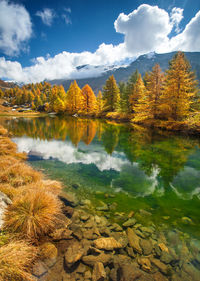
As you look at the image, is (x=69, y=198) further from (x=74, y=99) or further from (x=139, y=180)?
(x=74, y=99)

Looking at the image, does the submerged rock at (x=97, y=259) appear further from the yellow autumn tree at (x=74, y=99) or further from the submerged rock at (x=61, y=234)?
the yellow autumn tree at (x=74, y=99)

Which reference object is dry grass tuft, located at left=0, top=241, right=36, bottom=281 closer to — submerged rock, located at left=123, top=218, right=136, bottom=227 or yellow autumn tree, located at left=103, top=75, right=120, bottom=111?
submerged rock, located at left=123, top=218, right=136, bottom=227

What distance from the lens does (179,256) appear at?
3791 millimetres

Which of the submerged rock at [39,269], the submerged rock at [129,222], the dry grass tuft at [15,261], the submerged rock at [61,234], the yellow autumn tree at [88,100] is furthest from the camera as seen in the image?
the yellow autumn tree at [88,100]

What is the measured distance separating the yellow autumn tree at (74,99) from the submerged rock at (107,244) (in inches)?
2170

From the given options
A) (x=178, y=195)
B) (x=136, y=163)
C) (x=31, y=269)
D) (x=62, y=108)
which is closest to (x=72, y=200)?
(x=31, y=269)

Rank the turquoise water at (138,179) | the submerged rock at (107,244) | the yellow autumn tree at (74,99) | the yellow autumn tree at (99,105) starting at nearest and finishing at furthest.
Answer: the submerged rock at (107,244) < the turquoise water at (138,179) < the yellow autumn tree at (99,105) < the yellow autumn tree at (74,99)

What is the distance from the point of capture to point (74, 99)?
57.4m

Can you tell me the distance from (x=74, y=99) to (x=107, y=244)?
191 feet

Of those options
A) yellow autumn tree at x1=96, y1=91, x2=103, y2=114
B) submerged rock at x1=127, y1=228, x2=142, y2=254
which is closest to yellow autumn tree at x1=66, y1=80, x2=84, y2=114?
yellow autumn tree at x1=96, y1=91, x2=103, y2=114

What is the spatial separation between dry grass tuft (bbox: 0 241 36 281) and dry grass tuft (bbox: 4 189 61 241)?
0.43 metres

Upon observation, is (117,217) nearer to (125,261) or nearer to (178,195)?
(125,261)

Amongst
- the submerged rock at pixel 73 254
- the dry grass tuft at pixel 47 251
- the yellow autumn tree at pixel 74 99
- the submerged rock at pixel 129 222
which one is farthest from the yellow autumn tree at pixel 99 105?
the dry grass tuft at pixel 47 251

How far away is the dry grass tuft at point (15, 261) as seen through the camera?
2453 mm
